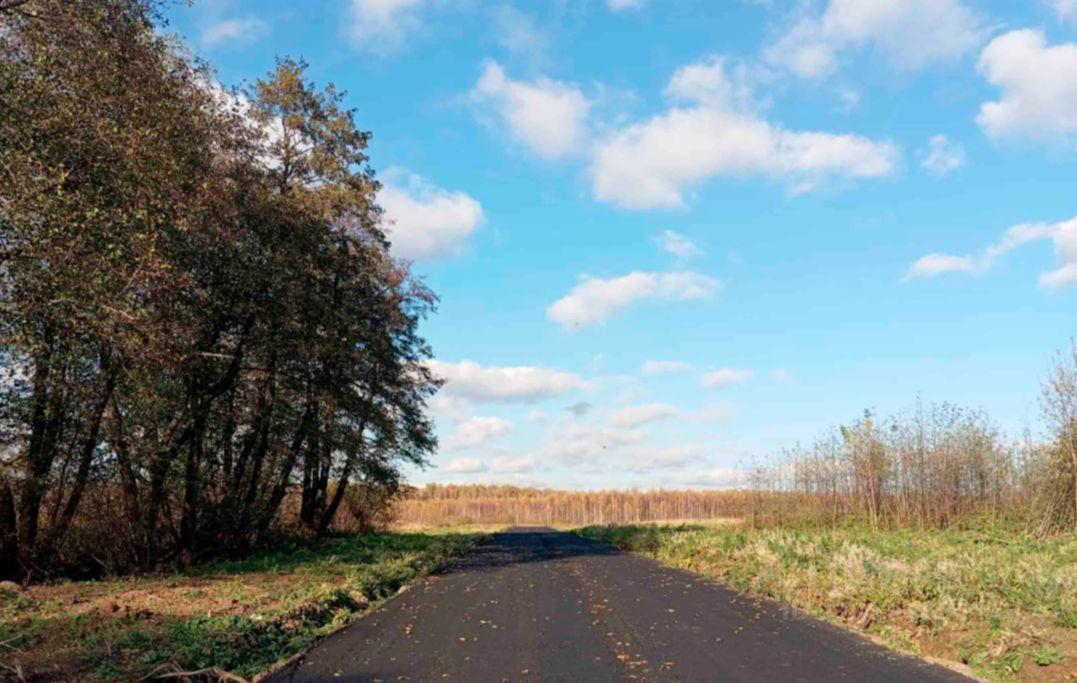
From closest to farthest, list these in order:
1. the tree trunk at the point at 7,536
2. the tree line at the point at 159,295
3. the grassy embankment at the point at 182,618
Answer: the grassy embankment at the point at 182,618, the tree line at the point at 159,295, the tree trunk at the point at 7,536

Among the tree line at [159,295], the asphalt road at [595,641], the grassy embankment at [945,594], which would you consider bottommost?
the asphalt road at [595,641]

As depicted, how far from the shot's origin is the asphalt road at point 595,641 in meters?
8.30

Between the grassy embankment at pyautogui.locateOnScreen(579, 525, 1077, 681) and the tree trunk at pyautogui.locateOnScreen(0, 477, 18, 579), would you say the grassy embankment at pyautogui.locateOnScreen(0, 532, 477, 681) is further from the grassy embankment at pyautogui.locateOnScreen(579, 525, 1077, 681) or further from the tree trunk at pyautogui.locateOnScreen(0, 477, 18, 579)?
the grassy embankment at pyautogui.locateOnScreen(579, 525, 1077, 681)

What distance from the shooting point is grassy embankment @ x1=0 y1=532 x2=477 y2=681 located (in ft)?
27.7

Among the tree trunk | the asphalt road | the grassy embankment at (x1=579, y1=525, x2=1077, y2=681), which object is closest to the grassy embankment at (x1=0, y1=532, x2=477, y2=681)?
the asphalt road

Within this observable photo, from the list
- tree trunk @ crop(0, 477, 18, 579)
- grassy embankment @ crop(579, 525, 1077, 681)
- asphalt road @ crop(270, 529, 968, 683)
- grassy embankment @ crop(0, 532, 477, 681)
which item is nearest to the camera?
asphalt road @ crop(270, 529, 968, 683)

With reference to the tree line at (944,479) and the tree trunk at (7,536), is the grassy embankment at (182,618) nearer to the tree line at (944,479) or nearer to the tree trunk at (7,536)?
the tree trunk at (7,536)

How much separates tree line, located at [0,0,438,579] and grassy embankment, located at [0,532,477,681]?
2.52 m

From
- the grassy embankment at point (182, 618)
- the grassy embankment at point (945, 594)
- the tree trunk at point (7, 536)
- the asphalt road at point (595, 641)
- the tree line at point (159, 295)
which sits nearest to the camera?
the asphalt road at point (595, 641)

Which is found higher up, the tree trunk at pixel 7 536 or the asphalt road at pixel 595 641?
the tree trunk at pixel 7 536

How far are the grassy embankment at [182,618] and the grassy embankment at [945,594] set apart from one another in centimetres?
790

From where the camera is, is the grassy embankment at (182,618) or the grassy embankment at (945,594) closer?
the grassy embankment at (182,618)

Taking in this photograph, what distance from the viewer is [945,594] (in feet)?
35.5

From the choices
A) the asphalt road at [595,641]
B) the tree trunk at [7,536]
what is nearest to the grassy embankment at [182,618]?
the asphalt road at [595,641]
